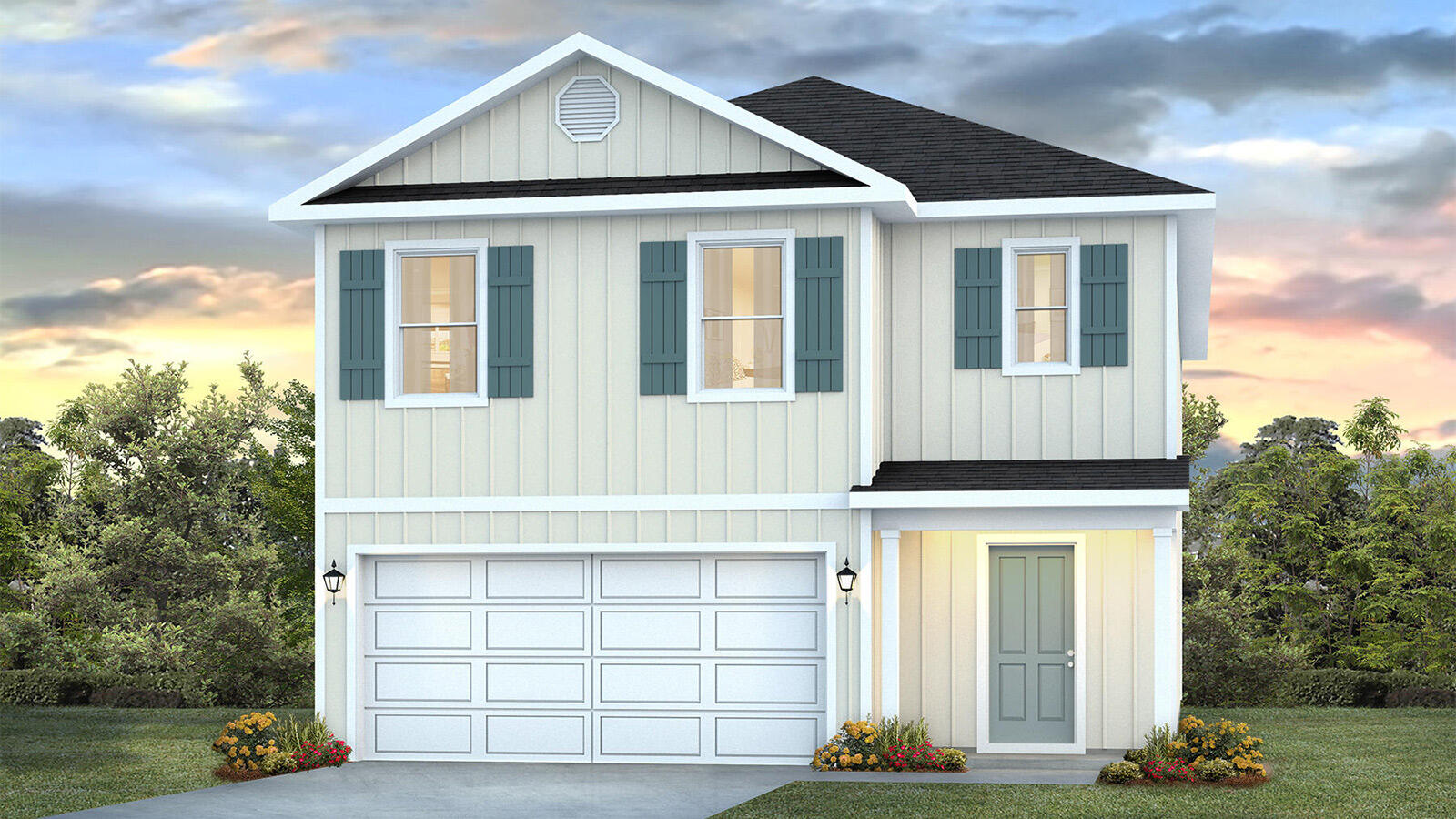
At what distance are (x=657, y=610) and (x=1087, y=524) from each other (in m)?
4.14

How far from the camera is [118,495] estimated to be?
23969 mm

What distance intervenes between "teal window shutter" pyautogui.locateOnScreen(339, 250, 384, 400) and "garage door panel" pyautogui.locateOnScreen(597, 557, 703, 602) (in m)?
2.83

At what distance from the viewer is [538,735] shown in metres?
15.0

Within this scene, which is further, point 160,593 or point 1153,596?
point 160,593

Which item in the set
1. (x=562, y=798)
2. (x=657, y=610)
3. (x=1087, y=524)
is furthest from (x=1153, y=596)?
(x=562, y=798)

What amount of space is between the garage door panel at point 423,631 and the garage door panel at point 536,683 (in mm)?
392

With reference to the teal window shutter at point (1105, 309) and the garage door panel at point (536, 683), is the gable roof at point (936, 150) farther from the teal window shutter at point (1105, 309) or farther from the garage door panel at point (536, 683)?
the garage door panel at point (536, 683)

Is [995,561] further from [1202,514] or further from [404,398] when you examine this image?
[1202,514]

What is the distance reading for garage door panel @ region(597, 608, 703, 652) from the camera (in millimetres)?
14852

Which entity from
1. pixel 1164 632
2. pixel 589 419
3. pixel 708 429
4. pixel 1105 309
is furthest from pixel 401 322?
pixel 1164 632

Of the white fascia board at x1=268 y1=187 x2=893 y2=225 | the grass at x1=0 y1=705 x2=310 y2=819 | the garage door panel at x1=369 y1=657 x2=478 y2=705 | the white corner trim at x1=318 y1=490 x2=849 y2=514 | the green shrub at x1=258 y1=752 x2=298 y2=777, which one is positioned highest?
the white fascia board at x1=268 y1=187 x2=893 y2=225

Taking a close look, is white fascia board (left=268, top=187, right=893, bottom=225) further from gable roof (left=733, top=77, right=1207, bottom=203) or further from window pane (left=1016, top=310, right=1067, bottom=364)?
window pane (left=1016, top=310, right=1067, bottom=364)

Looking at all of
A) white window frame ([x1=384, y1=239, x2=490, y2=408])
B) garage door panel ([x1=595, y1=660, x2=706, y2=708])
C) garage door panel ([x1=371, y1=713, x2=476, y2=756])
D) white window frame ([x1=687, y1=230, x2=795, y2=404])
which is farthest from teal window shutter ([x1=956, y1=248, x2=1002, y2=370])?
garage door panel ([x1=371, y1=713, x2=476, y2=756])

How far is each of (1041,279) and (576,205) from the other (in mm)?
4666
